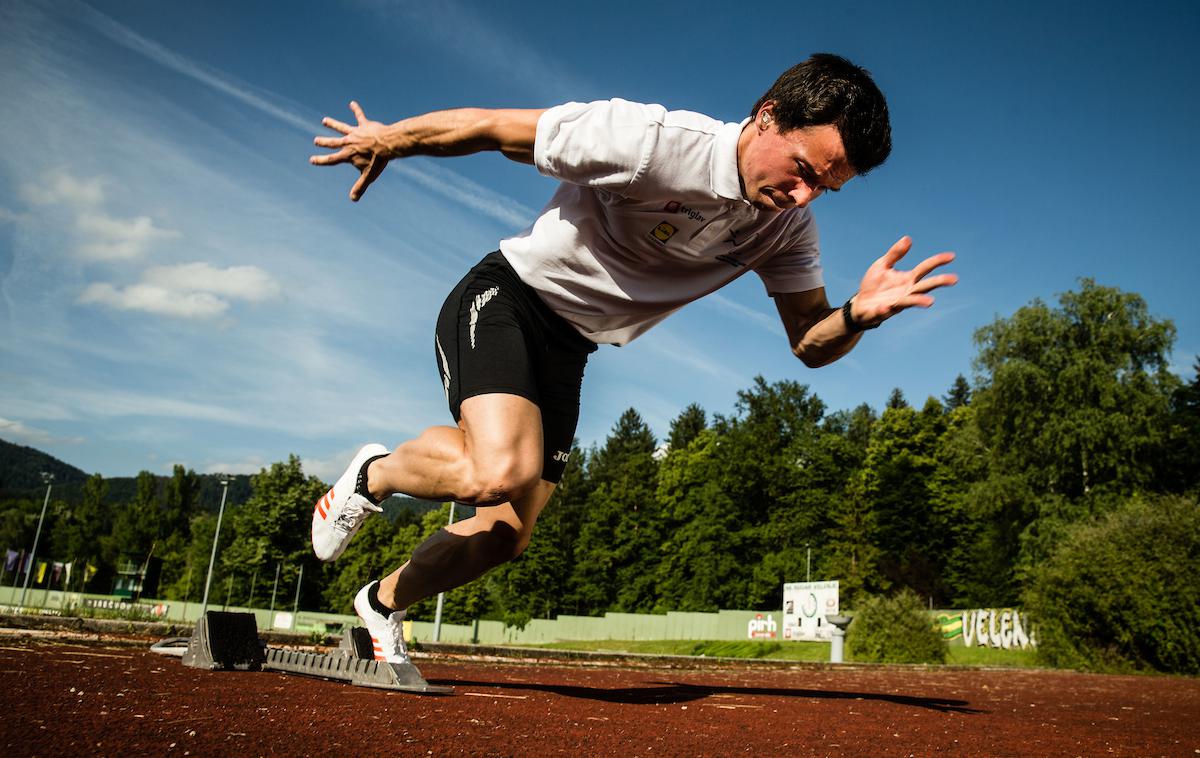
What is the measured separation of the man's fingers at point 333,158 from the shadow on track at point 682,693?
2608 millimetres

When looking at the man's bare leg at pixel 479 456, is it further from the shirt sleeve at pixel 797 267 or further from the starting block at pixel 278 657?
Answer: the shirt sleeve at pixel 797 267

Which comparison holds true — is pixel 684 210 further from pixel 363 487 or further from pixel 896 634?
pixel 896 634

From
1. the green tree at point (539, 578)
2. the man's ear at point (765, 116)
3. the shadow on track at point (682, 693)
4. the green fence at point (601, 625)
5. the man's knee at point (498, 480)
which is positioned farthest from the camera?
the green tree at point (539, 578)

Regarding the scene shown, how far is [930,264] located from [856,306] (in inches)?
13.7

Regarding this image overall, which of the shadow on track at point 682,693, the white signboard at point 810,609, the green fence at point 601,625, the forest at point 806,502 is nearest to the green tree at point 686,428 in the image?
the forest at point 806,502

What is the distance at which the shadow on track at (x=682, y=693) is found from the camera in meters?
4.04

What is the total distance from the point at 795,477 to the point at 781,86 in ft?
167

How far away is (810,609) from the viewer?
990 inches

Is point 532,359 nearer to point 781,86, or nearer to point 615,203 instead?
point 615,203

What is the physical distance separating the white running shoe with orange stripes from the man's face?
8.27 ft

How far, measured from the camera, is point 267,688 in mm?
3141

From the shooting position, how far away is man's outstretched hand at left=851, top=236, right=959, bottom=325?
3.30 m

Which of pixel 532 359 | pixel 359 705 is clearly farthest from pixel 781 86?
pixel 359 705

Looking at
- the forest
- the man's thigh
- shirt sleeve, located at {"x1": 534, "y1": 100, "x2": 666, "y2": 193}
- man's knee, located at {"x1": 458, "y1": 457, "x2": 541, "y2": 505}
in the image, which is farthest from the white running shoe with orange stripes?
the forest
